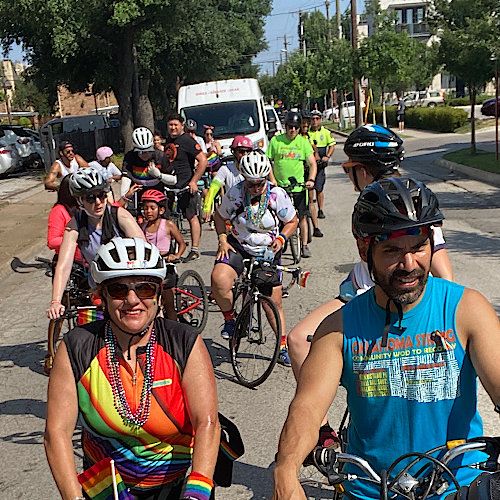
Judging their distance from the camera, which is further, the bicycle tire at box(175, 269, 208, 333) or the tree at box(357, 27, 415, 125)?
the tree at box(357, 27, 415, 125)

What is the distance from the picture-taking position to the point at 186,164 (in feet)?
41.8

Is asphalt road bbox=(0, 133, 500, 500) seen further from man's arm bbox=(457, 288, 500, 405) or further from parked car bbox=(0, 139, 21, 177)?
parked car bbox=(0, 139, 21, 177)

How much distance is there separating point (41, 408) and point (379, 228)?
4.59 m

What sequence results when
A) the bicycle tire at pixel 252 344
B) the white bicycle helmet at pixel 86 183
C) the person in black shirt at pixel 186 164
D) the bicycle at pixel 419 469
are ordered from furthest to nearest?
1. the person in black shirt at pixel 186 164
2. the bicycle tire at pixel 252 344
3. the white bicycle helmet at pixel 86 183
4. the bicycle at pixel 419 469

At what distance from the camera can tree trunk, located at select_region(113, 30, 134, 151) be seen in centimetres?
2761

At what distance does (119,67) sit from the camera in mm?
28609

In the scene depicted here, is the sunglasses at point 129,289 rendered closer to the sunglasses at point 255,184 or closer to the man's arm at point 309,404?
the man's arm at point 309,404

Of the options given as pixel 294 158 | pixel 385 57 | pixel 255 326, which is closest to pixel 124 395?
pixel 255 326

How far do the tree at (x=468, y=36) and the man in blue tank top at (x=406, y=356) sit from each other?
59.1 feet

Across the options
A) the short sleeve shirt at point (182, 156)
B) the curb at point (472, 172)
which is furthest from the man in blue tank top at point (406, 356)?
the curb at point (472, 172)

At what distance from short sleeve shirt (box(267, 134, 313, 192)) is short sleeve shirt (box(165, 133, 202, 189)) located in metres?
1.59

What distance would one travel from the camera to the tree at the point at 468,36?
19.7 m

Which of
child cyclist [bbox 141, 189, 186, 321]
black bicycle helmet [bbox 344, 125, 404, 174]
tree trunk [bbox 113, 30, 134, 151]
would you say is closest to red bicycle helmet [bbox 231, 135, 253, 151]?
child cyclist [bbox 141, 189, 186, 321]

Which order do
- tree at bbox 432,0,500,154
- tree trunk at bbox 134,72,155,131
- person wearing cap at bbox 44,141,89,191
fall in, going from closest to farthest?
1. person wearing cap at bbox 44,141,89,191
2. tree at bbox 432,0,500,154
3. tree trunk at bbox 134,72,155,131
